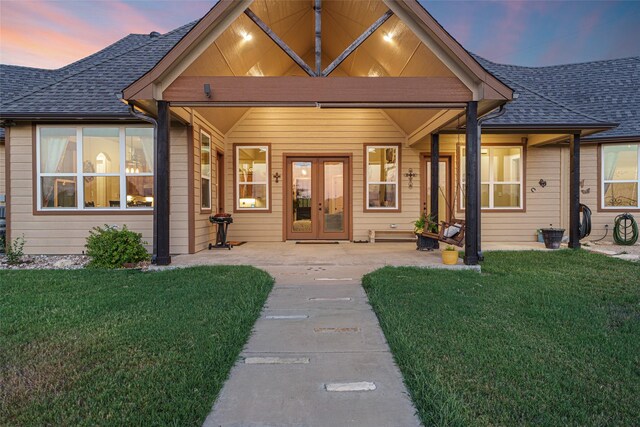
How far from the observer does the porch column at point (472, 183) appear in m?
5.78

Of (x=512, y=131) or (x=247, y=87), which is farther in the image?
(x=512, y=131)

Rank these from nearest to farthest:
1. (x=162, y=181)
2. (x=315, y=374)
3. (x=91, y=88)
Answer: (x=315, y=374), (x=162, y=181), (x=91, y=88)

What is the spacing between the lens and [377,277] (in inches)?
204

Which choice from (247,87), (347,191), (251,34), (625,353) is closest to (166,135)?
(247,87)

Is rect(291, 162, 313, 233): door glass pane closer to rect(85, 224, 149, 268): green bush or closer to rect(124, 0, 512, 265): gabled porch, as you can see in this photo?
rect(124, 0, 512, 265): gabled porch

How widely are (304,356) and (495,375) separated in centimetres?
132

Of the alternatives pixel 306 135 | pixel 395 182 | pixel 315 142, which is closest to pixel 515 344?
pixel 395 182

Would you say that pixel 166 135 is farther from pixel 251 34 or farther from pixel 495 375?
pixel 495 375

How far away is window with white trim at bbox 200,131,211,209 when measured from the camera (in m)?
7.85

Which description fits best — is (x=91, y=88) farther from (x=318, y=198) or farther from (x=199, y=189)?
(x=318, y=198)

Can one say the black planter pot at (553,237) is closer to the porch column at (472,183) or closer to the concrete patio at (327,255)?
the concrete patio at (327,255)

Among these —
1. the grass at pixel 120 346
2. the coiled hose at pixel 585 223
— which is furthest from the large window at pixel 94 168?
the coiled hose at pixel 585 223

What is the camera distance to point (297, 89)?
18.3 feet

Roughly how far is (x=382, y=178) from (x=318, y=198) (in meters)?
1.74
